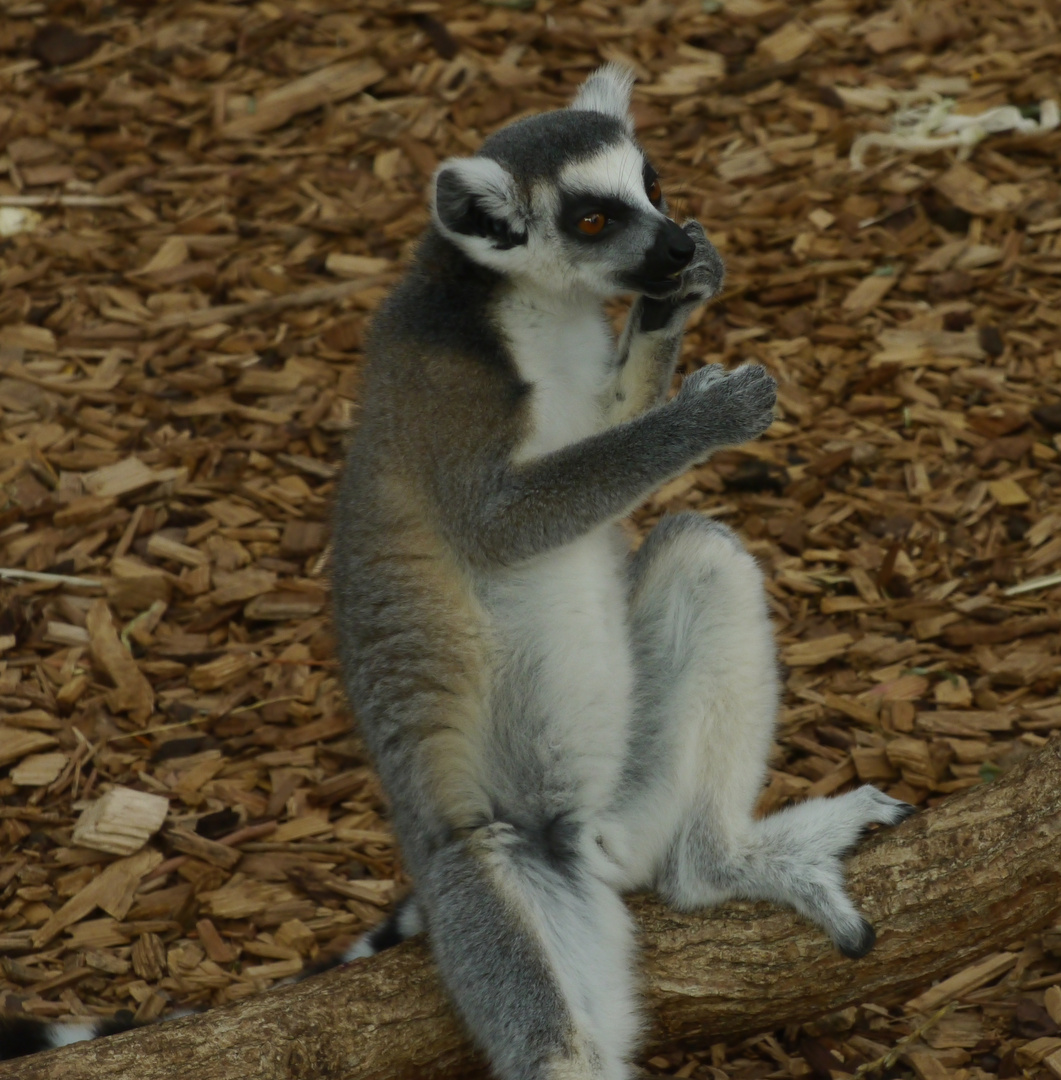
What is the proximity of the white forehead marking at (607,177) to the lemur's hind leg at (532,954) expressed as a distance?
202 cm

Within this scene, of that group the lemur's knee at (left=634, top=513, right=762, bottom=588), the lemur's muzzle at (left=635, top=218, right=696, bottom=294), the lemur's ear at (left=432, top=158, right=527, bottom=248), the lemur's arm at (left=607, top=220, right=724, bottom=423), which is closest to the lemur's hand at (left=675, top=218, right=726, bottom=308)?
the lemur's arm at (left=607, top=220, right=724, bottom=423)

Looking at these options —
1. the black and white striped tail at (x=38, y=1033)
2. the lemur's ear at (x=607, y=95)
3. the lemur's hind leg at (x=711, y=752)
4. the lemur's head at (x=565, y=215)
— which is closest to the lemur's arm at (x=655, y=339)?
the lemur's head at (x=565, y=215)

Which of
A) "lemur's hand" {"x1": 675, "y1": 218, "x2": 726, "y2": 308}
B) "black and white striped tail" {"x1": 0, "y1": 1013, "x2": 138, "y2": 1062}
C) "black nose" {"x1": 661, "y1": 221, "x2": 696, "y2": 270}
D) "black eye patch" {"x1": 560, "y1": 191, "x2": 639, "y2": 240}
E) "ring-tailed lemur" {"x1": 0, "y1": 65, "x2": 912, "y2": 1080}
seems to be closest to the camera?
"black and white striped tail" {"x1": 0, "y1": 1013, "x2": 138, "y2": 1062}

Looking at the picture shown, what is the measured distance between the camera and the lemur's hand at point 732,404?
14.3 ft

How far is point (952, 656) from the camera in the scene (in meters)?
5.69

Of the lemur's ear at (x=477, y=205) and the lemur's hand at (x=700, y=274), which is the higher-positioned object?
the lemur's ear at (x=477, y=205)

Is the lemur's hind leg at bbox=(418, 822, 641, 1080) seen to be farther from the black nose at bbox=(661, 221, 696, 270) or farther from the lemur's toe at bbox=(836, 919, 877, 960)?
the black nose at bbox=(661, 221, 696, 270)

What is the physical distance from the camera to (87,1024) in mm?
4168

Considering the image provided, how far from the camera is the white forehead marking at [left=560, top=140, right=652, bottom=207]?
4578mm

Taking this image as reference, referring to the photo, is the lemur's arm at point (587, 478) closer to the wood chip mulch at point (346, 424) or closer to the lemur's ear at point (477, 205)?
the lemur's ear at point (477, 205)

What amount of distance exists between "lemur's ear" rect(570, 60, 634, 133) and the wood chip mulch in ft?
6.56

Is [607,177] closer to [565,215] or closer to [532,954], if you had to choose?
[565,215]

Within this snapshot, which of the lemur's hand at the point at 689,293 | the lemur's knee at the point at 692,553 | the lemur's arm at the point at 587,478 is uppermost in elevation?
the lemur's hand at the point at 689,293

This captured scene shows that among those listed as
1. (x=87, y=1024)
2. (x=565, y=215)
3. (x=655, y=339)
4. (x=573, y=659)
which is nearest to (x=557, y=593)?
(x=573, y=659)
